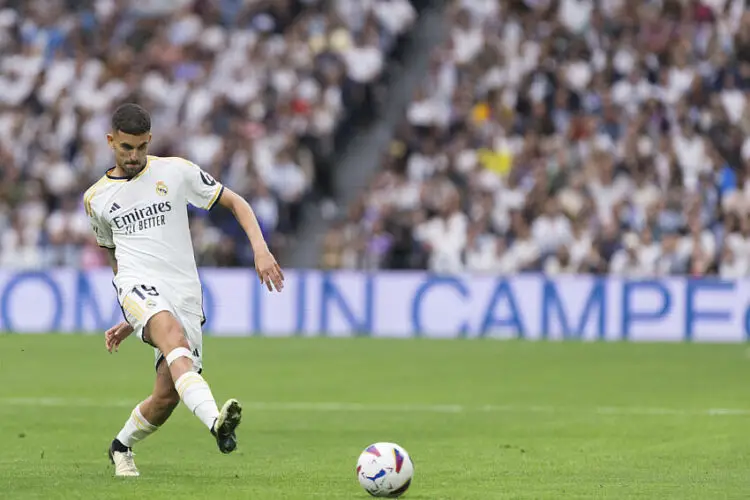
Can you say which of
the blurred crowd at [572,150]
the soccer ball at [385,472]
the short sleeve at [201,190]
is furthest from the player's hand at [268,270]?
the blurred crowd at [572,150]

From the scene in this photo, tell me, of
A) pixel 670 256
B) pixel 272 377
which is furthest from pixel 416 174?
pixel 272 377

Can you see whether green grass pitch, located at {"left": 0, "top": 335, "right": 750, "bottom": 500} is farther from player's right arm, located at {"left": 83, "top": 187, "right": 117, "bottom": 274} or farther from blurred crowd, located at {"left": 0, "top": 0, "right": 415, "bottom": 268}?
blurred crowd, located at {"left": 0, "top": 0, "right": 415, "bottom": 268}

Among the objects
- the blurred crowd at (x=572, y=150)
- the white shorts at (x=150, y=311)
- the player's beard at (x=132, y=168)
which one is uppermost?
the blurred crowd at (x=572, y=150)

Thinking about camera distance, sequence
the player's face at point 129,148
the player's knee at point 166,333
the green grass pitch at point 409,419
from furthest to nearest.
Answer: the green grass pitch at point 409,419 < the player's face at point 129,148 < the player's knee at point 166,333

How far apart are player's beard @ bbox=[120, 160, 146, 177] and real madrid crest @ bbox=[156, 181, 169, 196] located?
0.14 m

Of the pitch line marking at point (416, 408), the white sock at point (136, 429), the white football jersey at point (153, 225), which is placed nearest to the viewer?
the white football jersey at point (153, 225)

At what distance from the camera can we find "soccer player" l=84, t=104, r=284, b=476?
9.05 meters

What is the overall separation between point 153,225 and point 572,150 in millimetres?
17675

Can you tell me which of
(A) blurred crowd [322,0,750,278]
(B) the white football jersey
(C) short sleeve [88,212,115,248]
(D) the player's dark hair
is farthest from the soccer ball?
(A) blurred crowd [322,0,750,278]

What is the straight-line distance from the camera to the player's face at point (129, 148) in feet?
29.9

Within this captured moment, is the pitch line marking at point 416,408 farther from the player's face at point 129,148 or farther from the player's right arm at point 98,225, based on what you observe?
the player's face at point 129,148

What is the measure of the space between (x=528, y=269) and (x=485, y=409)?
10.5 m

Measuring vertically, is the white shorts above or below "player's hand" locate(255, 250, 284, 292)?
below

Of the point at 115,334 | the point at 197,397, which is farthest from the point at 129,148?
the point at 197,397
